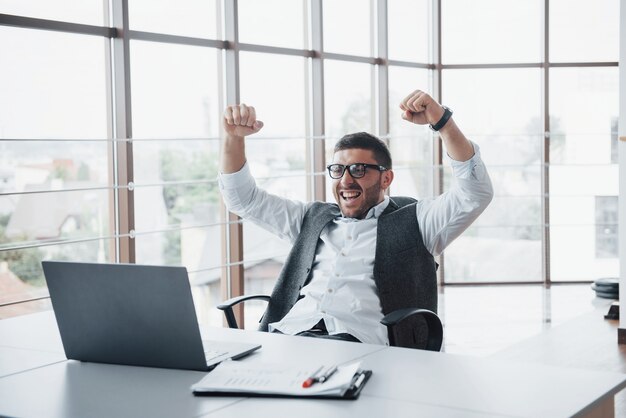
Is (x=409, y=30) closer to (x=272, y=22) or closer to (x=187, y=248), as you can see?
(x=272, y=22)

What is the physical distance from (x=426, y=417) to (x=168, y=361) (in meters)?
0.63

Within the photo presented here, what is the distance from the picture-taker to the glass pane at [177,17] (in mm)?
4633

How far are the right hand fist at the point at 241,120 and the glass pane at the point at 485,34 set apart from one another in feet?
15.0

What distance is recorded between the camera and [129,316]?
Answer: 6.12ft

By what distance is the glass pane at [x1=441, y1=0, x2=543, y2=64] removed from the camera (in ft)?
23.1

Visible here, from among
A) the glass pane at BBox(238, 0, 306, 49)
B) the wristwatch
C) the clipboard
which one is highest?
the glass pane at BBox(238, 0, 306, 49)

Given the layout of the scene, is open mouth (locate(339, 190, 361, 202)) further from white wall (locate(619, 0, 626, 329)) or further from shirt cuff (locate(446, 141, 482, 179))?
white wall (locate(619, 0, 626, 329))

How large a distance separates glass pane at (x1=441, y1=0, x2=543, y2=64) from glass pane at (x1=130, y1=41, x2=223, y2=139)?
2.60m

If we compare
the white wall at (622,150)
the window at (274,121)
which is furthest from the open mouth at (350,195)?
the white wall at (622,150)

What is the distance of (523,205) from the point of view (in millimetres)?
7105

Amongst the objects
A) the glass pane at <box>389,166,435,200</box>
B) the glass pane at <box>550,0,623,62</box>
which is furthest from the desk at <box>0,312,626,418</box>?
the glass pane at <box>550,0,623,62</box>

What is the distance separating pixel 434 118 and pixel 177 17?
2687mm

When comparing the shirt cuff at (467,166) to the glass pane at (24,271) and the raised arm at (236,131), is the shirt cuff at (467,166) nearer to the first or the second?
the raised arm at (236,131)

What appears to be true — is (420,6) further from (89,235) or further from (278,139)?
(89,235)
